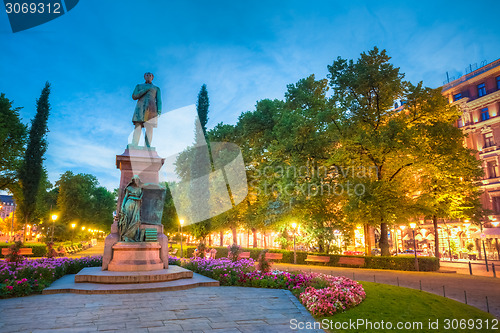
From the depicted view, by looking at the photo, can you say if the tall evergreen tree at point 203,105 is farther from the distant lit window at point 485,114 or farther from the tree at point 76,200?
the distant lit window at point 485,114

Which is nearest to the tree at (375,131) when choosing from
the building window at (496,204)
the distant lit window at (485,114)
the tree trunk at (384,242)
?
the tree trunk at (384,242)


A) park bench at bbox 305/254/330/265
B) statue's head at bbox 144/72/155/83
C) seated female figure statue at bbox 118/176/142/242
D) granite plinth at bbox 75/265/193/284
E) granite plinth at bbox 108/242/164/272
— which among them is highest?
statue's head at bbox 144/72/155/83

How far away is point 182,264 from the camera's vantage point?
1464cm

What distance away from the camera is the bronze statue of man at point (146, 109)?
12695mm

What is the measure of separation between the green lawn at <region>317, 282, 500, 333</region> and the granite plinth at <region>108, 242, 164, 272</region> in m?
6.39

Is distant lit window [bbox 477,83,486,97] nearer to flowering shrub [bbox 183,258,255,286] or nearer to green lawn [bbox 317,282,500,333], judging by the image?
green lawn [bbox 317,282,500,333]

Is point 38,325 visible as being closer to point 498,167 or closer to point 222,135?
point 222,135

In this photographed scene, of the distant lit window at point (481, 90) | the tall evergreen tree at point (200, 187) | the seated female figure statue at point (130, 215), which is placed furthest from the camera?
the distant lit window at point (481, 90)

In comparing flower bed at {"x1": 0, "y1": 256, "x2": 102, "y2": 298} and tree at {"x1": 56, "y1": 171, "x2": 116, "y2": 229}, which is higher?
tree at {"x1": 56, "y1": 171, "x2": 116, "y2": 229}

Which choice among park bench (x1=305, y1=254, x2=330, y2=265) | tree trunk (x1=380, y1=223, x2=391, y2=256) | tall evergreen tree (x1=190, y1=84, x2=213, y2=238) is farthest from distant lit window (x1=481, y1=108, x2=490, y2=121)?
tall evergreen tree (x1=190, y1=84, x2=213, y2=238)

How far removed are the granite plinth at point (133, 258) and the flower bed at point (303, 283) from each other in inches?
94.5

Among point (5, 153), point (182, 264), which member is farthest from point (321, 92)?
point (5, 153)

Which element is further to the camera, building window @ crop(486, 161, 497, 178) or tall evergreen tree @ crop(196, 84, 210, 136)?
tall evergreen tree @ crop(196, 84, 210, 136)

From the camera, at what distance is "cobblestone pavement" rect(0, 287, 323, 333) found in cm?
591
